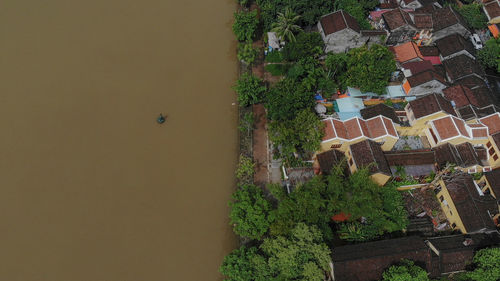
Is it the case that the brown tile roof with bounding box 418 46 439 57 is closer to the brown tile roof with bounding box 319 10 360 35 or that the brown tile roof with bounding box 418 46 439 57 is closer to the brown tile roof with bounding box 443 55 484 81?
the brown tile roof with bounding box 443 55 484 81

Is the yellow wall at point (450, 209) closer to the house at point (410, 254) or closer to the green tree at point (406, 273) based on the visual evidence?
the house at point (410, 254)

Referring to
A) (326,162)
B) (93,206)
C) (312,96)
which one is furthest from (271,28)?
(93,206)

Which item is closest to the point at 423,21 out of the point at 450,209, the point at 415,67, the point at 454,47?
the point at 454,47

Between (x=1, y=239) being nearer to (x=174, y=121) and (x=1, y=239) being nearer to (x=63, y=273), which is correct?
(x=63, y=273)

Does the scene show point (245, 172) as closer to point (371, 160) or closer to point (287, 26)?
point (371, 160)

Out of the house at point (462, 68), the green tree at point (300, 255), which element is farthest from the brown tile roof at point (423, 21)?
the green tree at point (300, 255)
